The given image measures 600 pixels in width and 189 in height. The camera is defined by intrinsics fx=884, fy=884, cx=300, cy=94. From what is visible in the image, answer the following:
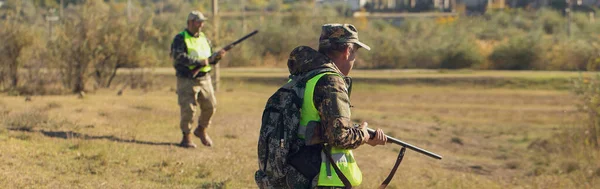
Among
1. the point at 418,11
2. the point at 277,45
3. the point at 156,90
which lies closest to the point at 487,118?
the point at 156,90

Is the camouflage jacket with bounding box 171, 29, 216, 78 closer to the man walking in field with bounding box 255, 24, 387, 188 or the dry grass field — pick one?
the dry grass field

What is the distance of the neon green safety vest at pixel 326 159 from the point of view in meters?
5.27

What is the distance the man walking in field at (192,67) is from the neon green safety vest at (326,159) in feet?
19.5

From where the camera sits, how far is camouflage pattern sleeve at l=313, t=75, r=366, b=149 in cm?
517

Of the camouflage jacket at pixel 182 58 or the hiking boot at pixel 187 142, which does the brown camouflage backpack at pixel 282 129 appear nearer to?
the camouflage jacket at pixel 182 58

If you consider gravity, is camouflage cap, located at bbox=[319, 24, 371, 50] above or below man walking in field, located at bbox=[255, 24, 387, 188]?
above

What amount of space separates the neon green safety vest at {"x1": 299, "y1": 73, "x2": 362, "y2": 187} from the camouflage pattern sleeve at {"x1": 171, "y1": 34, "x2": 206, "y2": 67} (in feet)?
19.4

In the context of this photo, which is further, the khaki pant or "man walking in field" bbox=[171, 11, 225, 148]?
the khaki pant

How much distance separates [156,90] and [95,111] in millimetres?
8014

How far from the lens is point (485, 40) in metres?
48.0

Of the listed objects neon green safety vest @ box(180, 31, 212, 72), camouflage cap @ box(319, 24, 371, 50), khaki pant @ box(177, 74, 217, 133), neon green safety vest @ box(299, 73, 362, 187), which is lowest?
khaki pant @ box(177, 74, 217, 133)

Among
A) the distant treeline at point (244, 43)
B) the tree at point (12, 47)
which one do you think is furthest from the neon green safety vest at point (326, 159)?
the tree at point (12, 47)

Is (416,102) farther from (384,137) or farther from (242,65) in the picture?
(384,137)

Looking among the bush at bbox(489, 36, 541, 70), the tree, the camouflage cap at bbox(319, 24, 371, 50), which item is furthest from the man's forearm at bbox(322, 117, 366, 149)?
the bush at bbox(489, 36, 541, 70)
